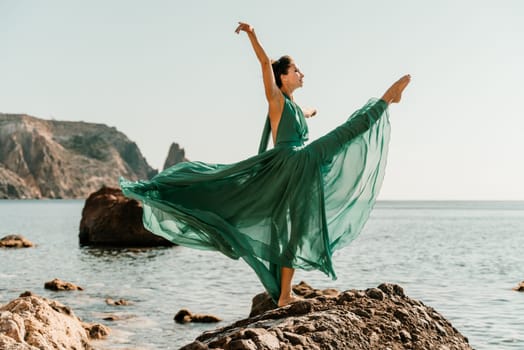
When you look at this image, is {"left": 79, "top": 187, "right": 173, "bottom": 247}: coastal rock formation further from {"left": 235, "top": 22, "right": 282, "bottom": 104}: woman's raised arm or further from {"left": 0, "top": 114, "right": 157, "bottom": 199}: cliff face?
{"left": 0, "top": 114, "right": 157, "bottom": 199}: cliff face

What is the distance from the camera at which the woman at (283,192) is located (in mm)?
6734

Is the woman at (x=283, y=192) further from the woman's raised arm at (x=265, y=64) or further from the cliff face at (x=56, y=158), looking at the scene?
the cliff face at (x=56, y=158)

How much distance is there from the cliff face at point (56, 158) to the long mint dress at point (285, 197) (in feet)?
499

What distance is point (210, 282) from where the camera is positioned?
19219mm

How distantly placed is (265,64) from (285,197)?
126 cm

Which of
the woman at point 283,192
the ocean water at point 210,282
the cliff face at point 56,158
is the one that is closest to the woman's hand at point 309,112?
the woman at point 283,192

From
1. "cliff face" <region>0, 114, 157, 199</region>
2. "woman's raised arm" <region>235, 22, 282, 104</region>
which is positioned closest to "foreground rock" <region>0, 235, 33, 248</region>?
"woman's raised arm" <region>235, 22, 282, 104</region>

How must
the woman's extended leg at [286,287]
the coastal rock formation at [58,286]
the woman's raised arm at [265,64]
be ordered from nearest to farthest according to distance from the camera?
the woman's extended leg at [286,287], the woman's raised arm at [265,64], the coastal rock formation at [58,286]

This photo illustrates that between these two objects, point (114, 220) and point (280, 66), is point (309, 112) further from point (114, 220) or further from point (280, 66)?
point (114, 220)

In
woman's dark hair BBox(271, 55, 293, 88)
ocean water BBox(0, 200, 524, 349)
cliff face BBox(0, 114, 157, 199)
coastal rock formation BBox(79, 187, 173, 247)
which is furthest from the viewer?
cliff face BBox(0, 114, 157, 199)

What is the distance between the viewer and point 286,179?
6754 mm

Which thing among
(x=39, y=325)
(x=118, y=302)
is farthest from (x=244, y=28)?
(x=118, y=302)

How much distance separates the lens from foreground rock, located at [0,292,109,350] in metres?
6.86

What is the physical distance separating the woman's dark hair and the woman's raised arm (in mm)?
183
